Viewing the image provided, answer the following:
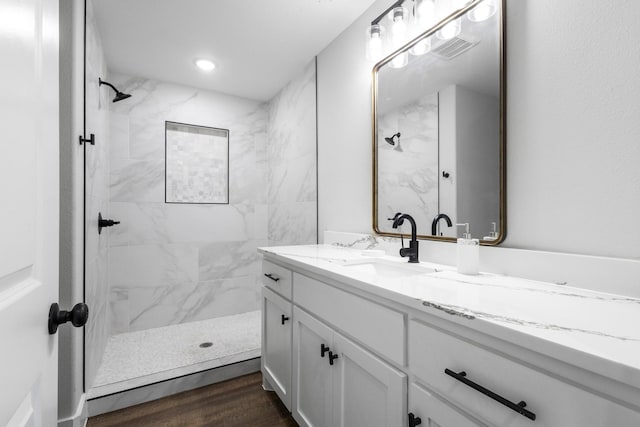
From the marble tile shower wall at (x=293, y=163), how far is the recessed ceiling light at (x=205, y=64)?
67 cm

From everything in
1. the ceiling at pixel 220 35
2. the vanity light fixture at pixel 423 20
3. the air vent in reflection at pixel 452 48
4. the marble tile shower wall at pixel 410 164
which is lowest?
the marble tile shower wall at pixel 410 164

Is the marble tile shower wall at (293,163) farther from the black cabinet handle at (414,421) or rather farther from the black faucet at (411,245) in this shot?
the black cabinet handle at (414,421)

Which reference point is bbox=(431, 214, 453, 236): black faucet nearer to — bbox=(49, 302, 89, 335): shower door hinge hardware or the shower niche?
bbox=(49, 302, 89, 335): shower door hinge hardware

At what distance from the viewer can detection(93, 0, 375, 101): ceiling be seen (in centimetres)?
176

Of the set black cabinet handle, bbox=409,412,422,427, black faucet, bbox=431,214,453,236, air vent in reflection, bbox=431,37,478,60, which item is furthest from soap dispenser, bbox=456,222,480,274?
air vent in reflection, bbox=431,37,478,60

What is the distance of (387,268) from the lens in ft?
4.68

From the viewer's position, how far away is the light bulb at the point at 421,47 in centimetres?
142

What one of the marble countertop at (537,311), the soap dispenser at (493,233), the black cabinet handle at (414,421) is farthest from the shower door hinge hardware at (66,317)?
the soap dispenser at (493,233)

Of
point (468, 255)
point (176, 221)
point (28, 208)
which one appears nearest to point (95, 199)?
point (176, 221)

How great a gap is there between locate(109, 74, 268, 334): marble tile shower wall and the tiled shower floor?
19 cm

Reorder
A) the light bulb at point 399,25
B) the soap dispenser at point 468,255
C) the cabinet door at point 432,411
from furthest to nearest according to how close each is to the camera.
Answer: the light bulb at point 399,25, the soap dispenser at point 468,255, the cabinet door at point 432,411

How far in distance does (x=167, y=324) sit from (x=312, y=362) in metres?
2.00

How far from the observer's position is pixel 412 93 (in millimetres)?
1518

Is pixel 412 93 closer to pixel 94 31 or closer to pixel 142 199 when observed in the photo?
pixel 94 31
